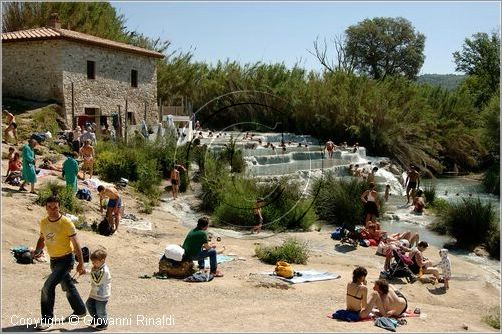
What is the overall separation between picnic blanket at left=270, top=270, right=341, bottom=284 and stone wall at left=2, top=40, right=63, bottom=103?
61.4 feet

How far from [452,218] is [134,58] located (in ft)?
66.7

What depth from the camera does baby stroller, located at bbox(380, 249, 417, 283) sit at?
37.8 feet

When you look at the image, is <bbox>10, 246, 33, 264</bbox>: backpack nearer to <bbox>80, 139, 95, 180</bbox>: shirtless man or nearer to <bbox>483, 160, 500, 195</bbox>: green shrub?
<bbox>80, 139, 95, 180</bbox>: shirtless man

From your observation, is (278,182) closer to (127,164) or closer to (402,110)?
(127,164)

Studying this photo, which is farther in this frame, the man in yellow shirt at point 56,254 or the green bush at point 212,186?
the green bush at point 212,186

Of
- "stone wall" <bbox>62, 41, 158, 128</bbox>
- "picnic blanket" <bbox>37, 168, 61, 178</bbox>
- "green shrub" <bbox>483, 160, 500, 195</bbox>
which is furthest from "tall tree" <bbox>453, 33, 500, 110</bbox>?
"picnic blanket" <bbox>37, 168, 61, 178</bbox>

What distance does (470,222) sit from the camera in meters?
15.6

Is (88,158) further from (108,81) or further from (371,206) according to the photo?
(108,81)

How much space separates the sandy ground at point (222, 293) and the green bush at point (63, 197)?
29 centimetres

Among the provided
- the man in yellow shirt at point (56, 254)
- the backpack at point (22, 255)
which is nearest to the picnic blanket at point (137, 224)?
the backpack at point (22, 255)

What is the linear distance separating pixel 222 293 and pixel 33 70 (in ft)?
68.8

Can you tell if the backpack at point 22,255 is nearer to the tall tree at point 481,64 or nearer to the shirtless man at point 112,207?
the shirtless man at point 112,207

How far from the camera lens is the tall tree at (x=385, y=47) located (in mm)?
65250

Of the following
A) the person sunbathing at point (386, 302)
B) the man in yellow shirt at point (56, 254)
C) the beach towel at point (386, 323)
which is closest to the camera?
the man in yellow shirt at point (56, 254)
